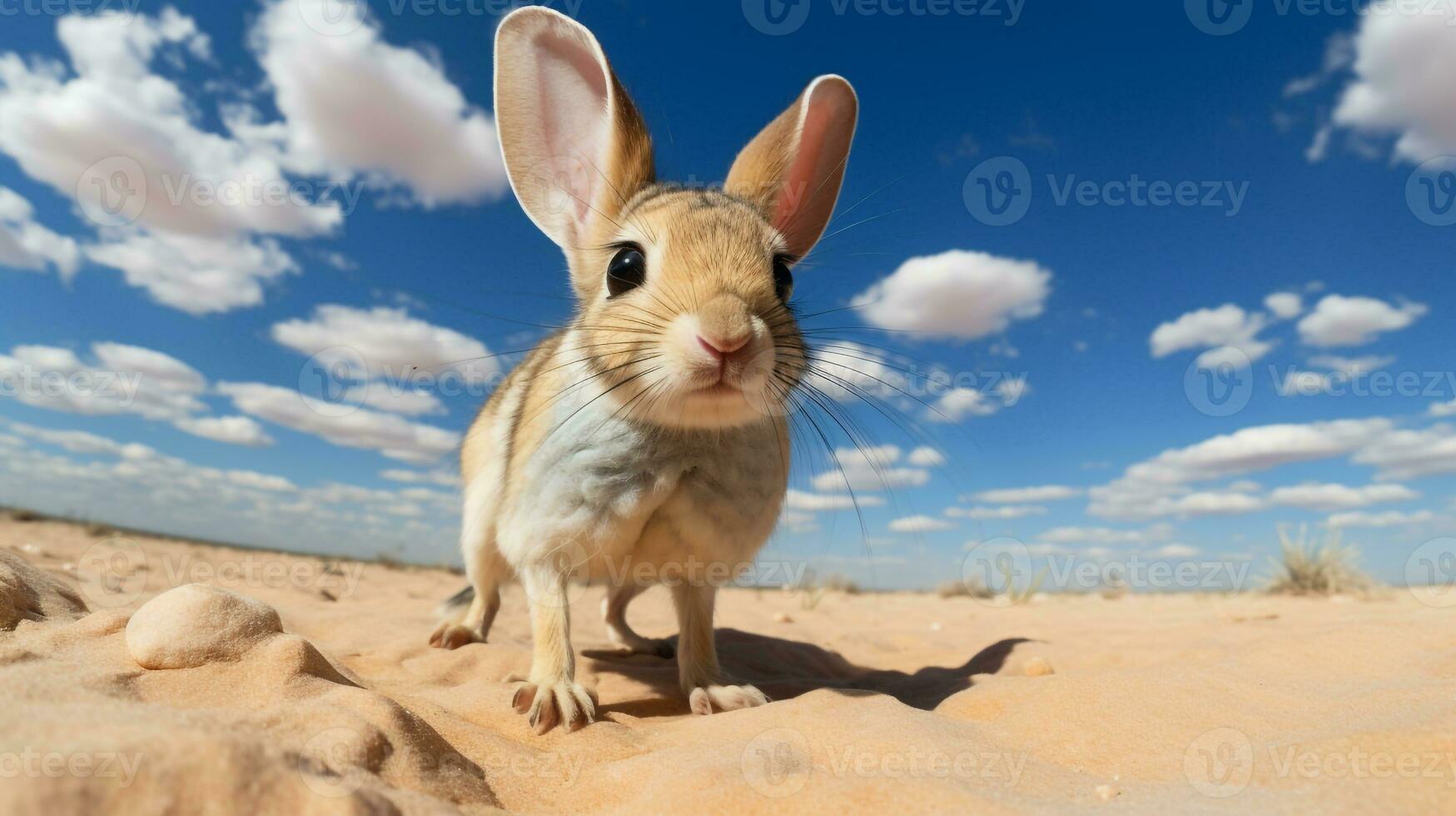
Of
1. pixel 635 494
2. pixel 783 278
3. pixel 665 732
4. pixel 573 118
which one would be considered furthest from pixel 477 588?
pixel 573 118

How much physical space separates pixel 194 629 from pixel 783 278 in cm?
263

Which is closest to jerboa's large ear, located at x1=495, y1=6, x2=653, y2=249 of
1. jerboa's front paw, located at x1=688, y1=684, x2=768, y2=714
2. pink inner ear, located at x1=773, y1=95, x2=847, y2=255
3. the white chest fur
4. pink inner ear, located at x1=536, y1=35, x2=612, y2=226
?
pink inner ear, located at x1=536, y1=35, x2=612, y2=226

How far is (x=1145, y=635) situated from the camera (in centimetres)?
522

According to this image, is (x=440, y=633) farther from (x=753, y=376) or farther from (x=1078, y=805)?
(x=1078, y=805)

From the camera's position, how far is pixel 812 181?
4133mm

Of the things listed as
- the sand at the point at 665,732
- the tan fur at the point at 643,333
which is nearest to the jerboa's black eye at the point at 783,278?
the tan fur at the point at 643,333

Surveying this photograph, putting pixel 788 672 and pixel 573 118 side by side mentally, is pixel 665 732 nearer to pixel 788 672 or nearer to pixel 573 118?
pixel 788 672

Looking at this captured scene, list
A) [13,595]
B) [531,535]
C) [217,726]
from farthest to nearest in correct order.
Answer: [531,535] < [13,595] < [217,726]

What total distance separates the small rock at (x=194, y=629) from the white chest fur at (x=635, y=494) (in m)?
1.09

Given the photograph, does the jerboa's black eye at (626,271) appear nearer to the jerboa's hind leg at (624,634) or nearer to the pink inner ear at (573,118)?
the pink inner ear at (573,118)

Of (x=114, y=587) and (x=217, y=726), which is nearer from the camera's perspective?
(x=217, y=726)

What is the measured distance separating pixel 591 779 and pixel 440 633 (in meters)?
2.55

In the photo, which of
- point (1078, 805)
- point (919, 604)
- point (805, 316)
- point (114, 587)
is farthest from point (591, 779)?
point (919, 604)

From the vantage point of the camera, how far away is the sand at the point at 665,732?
142 cm
